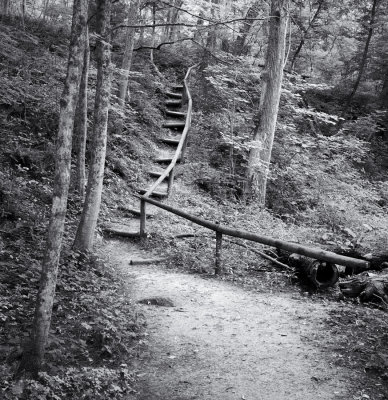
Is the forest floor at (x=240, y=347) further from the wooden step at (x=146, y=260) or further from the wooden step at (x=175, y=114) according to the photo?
the wooden step at (x=175, y=114)

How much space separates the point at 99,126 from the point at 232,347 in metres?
4.24

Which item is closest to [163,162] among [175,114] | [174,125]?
[174,125]

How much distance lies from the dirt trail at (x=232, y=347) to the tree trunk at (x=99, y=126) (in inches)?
46.8

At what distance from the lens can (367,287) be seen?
6.91m

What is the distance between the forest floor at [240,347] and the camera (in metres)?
4.48

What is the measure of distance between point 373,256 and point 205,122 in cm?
1056

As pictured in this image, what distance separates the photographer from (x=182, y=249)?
9.63 m

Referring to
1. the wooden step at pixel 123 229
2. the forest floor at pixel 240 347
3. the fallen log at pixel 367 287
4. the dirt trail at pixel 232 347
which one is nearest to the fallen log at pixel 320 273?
the fallen log at pixel 367 287

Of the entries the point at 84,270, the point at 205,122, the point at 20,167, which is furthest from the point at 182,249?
the point at 205,122

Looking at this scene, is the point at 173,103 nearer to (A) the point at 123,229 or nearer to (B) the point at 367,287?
(A) the point at 123,229

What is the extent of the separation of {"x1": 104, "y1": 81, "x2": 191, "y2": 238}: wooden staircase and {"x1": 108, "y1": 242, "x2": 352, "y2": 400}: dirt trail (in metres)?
2.61

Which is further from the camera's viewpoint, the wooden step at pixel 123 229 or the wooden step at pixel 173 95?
the wooden step at pixel 173 95

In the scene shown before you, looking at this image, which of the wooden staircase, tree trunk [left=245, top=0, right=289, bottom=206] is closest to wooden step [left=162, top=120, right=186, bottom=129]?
the wooden staircase

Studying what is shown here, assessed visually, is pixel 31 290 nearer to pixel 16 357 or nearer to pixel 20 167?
pixel 16 357
